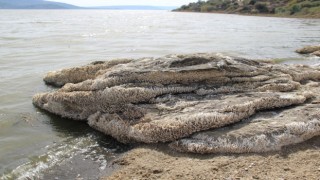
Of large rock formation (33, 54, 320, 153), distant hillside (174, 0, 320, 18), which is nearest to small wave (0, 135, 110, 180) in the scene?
large rock formation (33, 54, 320, 153)

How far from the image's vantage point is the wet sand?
754 centimetres

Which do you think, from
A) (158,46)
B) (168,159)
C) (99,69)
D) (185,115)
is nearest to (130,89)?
(185,115)

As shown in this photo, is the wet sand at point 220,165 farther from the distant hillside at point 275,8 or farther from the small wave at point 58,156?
the distant hillside at point 275,8

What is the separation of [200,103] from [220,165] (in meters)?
2.62

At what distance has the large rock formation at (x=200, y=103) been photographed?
29.3 feet

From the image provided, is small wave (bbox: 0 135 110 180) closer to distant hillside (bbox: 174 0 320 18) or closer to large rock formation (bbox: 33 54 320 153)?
large rock formation (bbox: 33 54 320 153)

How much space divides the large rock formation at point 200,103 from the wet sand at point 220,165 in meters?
0.32

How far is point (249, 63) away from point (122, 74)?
179 inches

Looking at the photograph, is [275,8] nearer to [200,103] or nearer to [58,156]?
[200,103]

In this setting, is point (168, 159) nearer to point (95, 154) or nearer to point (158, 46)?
point (95, 154)

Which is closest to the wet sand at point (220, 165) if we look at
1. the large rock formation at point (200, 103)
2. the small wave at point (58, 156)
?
the large rock formation at point (200, 103)

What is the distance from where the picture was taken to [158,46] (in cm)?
3275

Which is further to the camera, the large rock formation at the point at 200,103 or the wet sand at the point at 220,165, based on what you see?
the large rock formation at the point at 200,103

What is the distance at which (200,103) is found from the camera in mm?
10242
